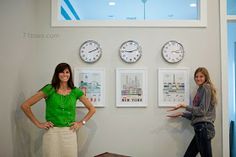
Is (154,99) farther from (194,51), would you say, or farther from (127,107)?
(194,51)

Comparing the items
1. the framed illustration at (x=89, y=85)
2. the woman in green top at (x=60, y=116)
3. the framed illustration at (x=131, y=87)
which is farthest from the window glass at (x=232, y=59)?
the woman in green top at (x=60, y=116)

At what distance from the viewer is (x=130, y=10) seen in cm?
322

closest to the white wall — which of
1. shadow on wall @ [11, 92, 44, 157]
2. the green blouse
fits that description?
shadow on wall @ [11, 92, 44, 157]

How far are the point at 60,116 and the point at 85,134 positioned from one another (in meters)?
0.64

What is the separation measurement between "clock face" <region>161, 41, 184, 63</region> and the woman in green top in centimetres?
124

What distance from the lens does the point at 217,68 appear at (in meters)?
3.11

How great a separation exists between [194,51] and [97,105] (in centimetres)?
147

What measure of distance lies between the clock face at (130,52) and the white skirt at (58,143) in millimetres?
1197

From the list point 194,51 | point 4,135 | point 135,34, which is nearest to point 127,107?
point 135,34

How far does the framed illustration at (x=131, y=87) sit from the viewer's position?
3.07m

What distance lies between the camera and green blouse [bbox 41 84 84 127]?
2.55m

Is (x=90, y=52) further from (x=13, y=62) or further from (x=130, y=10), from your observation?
(x=13, y=62)

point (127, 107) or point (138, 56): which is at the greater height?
point (138, 56)

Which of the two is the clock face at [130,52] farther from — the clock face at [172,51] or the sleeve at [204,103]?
the sleeve at [204,103]
